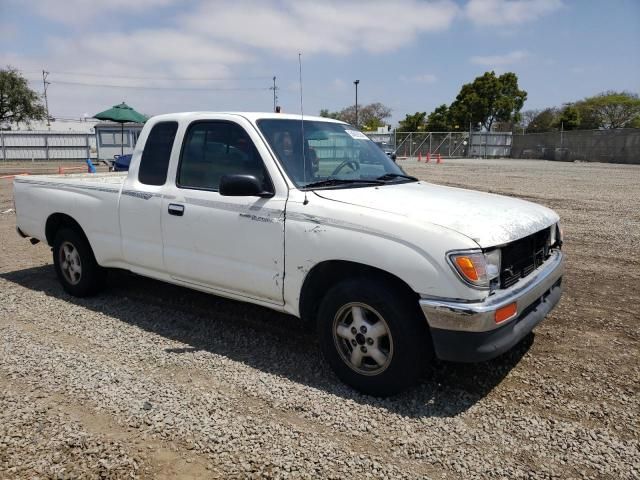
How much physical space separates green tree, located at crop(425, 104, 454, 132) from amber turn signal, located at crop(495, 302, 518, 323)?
66.5m

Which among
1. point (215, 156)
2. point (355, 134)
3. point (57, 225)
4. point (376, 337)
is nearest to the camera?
point (376, 337)

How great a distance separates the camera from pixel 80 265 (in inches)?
210

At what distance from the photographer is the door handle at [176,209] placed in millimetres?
4246

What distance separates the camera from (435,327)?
302 cm

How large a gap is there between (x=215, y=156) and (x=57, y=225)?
2490 mm

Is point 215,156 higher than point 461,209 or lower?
higher

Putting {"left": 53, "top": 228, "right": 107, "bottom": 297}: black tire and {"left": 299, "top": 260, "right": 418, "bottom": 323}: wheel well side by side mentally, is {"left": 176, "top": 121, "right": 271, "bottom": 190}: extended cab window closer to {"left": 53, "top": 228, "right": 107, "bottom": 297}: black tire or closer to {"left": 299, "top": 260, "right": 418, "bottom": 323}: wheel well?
{"left": 299, "top": 260, "right": 418, "bottom": 323}: wheel well

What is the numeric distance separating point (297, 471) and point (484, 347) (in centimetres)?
125

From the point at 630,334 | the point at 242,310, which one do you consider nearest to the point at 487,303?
the point at 630,334

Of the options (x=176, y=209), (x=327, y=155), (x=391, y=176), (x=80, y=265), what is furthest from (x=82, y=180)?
(x=391, y=176)

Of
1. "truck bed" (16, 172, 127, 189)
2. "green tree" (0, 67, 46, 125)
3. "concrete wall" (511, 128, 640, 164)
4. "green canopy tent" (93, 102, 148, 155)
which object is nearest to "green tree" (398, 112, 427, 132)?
"concrete wall" (511, 128, 640, 164)

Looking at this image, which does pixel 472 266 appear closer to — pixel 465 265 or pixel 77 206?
pixel 465 265

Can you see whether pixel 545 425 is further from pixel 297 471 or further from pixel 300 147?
pixel 300 147

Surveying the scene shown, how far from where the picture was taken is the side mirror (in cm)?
359
